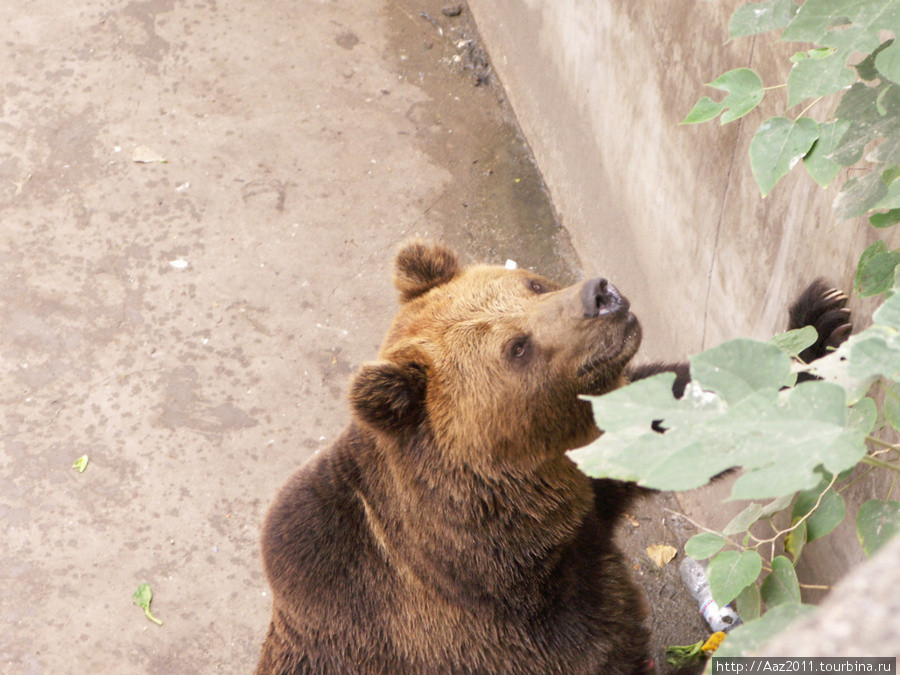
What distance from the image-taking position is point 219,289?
4.81 meters

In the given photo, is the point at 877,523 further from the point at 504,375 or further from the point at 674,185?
the point at 674,185

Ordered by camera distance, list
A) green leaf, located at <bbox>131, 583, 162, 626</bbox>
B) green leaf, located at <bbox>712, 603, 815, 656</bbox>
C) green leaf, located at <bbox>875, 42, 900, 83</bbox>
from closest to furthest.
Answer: green leaf, located at <bbox>712, 603, 815, 656</bbox>, green leaf, located at <bbox>875, 42, 900, 83</bbox>, green leaf, located at <bbox>131, 583, 162, 626</bbox>

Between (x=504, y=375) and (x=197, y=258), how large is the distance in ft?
10.1

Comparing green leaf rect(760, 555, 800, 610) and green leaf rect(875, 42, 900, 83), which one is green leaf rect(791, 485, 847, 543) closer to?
green leaf rect(760, 555, 800, 610)

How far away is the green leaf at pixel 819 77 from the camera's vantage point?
1250mm

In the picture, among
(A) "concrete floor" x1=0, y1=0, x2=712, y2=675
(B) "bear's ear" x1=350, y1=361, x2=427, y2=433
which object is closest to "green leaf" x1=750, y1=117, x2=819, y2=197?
(B) "bear's ear" x1=350, y1=361, x2=427, y2=433

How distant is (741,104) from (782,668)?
107 centimetres

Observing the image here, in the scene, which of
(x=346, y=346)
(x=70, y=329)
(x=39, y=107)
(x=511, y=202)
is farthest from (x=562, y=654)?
(x=39, y=107)

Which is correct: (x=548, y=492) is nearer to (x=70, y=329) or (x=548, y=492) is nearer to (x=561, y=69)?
(x=561, y=69)

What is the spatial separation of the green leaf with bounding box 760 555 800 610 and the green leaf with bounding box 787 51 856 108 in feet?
3.05

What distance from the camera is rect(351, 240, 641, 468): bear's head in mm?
2408

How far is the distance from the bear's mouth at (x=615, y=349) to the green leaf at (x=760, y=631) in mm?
1503

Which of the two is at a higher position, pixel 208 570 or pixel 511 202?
pixel 511 202

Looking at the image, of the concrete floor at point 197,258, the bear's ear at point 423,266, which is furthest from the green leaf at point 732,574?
the concrete floor at point 197,258
